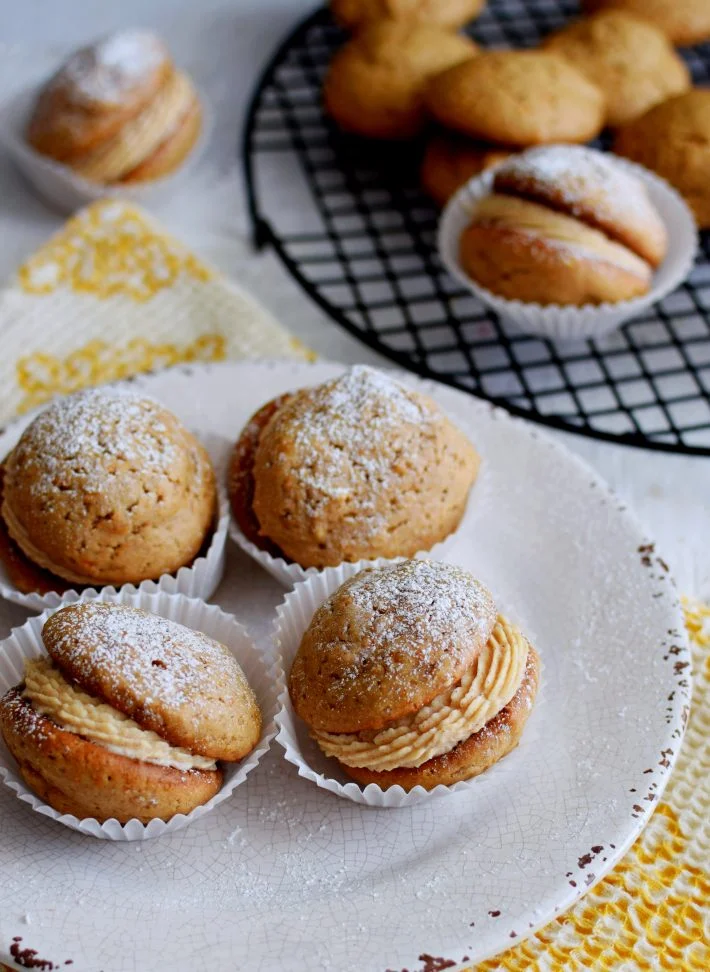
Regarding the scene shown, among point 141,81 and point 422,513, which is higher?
point 141,81

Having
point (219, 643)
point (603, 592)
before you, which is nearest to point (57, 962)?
point (219, 643)

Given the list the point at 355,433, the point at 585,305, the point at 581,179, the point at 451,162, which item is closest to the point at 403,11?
the point at 451,162

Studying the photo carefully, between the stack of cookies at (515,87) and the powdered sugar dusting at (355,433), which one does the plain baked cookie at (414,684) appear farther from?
the stack of cookies at (515,87)

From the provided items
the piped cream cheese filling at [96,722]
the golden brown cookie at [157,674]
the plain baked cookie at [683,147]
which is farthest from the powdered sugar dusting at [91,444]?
the plain baked cookie at [683,147]

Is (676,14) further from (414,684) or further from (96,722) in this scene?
(96,722)

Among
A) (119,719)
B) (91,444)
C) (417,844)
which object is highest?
(91,444)

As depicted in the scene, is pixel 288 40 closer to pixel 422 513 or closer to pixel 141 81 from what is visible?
pixel 141 81
